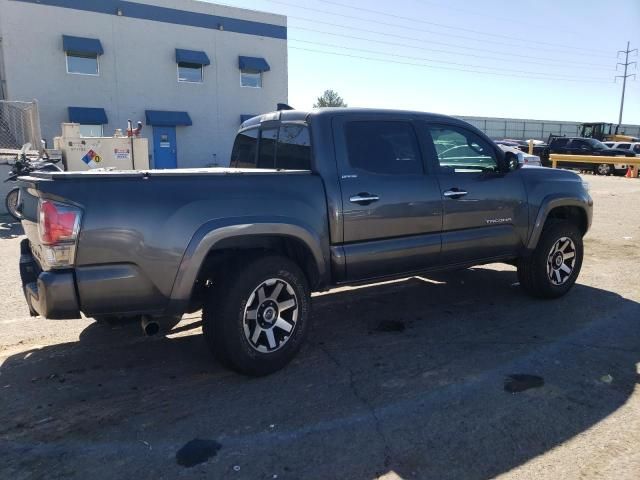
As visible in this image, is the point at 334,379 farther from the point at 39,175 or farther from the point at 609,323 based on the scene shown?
the point at 609,323

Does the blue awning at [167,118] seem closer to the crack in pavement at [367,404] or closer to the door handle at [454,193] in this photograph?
the door handle at [454,193]

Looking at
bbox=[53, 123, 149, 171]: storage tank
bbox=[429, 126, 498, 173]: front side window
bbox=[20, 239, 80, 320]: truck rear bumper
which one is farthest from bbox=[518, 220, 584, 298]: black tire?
bbox=[53, 123, 149, 171]: storage tank

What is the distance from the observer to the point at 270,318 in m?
3.89

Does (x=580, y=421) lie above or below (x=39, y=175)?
below

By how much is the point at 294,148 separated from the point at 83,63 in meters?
20.7

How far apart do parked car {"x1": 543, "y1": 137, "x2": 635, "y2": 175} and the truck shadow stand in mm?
25014

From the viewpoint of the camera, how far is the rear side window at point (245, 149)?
16.9 ft

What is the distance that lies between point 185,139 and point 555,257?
21.2 meters

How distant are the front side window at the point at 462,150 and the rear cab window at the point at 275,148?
4.29 feet

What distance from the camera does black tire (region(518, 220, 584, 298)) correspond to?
5.59 meters

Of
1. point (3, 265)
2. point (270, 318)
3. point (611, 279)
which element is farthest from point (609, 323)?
point (3, 265)

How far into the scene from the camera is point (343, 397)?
11.7ft

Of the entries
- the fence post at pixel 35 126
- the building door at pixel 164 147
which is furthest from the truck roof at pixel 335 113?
the building door at pixel 164 147

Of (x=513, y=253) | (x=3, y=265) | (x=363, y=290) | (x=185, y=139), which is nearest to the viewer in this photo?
(x=513, y=253)
